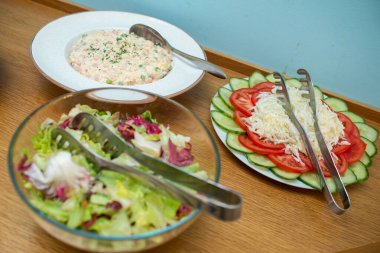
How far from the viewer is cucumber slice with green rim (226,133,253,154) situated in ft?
3.58

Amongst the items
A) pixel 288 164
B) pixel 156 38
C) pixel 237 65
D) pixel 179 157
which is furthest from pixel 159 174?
pixel 237 65

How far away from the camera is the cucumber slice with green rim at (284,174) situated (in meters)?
1.04

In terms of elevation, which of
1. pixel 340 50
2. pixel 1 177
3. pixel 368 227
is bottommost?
pixel 1 177

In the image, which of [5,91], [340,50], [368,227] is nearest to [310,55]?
[340,50]

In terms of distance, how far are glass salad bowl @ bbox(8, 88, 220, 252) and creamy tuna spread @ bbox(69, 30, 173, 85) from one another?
213 millimetres

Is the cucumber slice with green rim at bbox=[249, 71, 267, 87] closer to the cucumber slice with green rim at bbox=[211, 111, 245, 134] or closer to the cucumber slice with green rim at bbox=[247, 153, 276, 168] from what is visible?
the cucumber slice with green rim at bbox=[211, 111, 245, 134]

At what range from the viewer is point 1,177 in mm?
940

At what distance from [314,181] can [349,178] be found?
11 centimetres

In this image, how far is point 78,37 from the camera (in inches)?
54.4

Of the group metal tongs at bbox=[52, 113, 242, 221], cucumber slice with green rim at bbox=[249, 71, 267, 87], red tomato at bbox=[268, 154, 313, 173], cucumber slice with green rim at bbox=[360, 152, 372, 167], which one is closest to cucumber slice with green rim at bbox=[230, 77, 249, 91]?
cucumber slice with green rim at bbox=[249, 71, 267, 87]

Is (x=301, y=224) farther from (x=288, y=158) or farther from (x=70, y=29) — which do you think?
(x=70, y=29)

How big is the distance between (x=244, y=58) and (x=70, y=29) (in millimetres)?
654

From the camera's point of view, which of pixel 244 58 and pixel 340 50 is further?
pixel 244 58

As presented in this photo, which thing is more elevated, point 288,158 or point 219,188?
point 219,188
